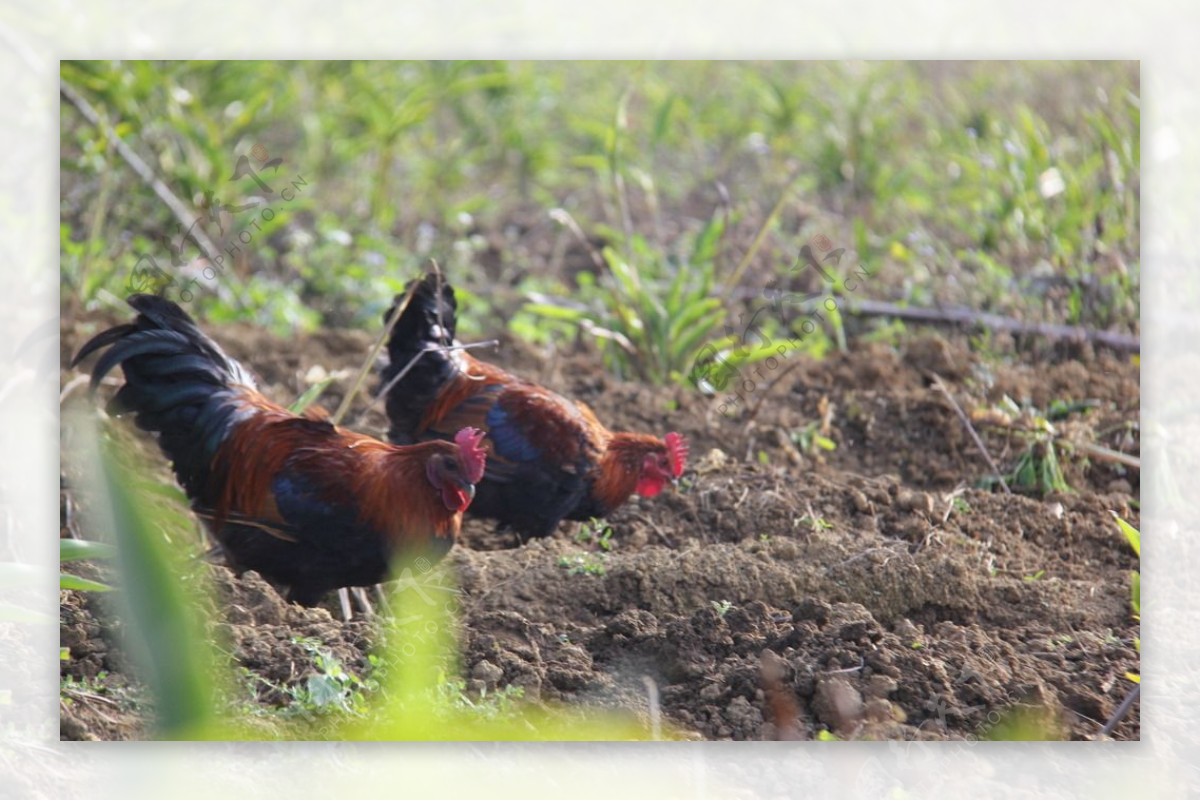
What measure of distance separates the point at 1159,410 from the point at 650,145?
75.6 inches

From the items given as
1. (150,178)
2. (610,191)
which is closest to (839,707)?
(610,191)

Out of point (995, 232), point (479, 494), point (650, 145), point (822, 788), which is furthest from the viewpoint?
point (650, 145)

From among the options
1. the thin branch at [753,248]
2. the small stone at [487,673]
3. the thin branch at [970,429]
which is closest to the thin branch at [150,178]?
the thin branch at [753,248]

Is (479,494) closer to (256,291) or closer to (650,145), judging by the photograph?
(256,291)

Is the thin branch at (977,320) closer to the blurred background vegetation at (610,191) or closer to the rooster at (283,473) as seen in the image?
the blurred background vegetation at (610,191)

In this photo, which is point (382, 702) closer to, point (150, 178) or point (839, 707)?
point (839, 707)

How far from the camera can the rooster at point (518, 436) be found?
3.34m

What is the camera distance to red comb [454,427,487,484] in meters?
3.06

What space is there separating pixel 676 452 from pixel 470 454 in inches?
22.3

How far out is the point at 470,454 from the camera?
3.06 meters

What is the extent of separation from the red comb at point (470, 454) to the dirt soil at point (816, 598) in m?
0.32

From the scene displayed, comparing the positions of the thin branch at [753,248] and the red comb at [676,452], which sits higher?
the thin branch at [753,248]

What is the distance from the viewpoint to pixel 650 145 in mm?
4629

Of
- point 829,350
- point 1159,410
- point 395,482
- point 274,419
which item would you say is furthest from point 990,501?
point 274,419
